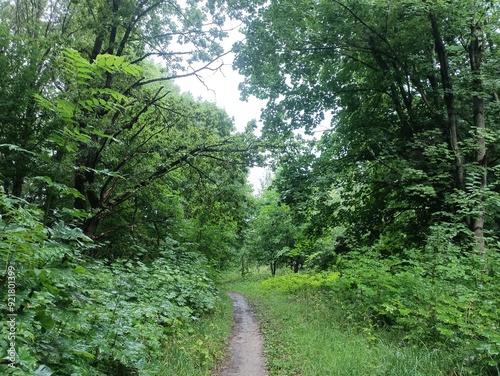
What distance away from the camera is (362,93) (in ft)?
40.7

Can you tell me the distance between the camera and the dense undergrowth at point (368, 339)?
4395mm

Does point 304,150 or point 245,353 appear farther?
point 304,150

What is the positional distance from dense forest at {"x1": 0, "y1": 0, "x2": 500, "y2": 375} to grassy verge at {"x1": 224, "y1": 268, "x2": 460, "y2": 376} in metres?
0.35

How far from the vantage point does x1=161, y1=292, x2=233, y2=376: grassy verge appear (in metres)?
4.93

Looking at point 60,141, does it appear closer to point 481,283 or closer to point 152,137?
point 481,283

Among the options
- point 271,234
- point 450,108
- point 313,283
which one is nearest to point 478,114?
point 450,108

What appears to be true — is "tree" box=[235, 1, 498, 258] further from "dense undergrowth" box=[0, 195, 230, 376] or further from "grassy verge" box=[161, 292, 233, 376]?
"dense undergrowth" box=[0, 195, 230, 376]

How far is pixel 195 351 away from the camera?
577 cm

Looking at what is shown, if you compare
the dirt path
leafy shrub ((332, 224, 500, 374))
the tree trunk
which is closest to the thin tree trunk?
the tree trunk

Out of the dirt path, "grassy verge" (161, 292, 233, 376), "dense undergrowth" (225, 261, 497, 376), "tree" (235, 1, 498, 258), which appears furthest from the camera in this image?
"tree" (235, 1, 498, 258)

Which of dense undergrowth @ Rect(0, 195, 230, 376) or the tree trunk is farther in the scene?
the tree trunk

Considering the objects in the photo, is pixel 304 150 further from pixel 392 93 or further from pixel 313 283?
pixel 313 283

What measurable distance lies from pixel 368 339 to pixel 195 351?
11.0ft

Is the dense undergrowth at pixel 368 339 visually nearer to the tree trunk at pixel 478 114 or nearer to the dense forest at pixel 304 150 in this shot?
the dense forest at pixel 304 150
